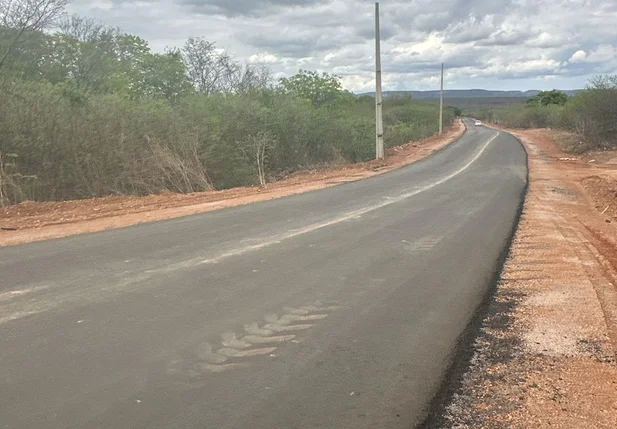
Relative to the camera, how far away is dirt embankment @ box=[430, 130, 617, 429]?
11.4 feet

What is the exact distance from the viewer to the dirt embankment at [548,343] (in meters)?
3.48

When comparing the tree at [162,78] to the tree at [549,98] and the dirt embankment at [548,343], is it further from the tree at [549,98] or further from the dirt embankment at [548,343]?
the tree at [549,98]

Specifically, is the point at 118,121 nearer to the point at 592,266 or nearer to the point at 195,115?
the point at 195,115

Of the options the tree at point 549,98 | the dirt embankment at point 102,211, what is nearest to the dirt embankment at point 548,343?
the dirt embankment at point 102,211

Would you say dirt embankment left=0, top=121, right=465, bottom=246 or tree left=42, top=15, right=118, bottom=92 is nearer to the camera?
dirt embankment left=0, top=121, right=465, bottom=246

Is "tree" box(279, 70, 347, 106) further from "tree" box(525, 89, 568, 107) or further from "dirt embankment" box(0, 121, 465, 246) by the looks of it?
"tree" box(525, 89, 568, 107)

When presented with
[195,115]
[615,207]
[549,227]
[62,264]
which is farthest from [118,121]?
[615,207]

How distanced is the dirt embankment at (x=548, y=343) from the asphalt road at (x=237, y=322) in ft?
0.96

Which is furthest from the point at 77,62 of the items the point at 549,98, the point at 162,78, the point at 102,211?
the point at 549,98

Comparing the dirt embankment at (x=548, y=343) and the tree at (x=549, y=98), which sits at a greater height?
the tree at (x=549, y=98)

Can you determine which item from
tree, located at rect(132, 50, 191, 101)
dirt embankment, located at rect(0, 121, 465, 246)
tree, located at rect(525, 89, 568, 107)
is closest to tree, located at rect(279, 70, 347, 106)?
tree, located at rect(132, 50, 191, 101)

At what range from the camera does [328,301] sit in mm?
5637

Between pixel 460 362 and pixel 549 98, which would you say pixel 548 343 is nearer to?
pixel 460 362

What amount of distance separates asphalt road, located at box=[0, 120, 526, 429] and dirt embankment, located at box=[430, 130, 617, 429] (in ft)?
0.96
